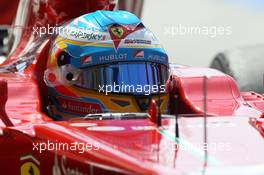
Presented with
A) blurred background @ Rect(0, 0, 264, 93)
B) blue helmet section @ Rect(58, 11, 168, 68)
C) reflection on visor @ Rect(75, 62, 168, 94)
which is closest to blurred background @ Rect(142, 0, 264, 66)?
blurred background @ Rect(0, 0, 264, 93)

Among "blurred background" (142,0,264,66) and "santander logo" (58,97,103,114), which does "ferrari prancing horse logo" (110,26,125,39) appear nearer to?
"santander logo" (58,97,103,114)

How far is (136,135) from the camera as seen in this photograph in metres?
2.60

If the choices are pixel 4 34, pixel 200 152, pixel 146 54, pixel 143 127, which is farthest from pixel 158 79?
pixel 4 34

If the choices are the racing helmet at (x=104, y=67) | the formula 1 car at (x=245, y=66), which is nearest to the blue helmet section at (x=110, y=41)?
the racing helmet at (x=104, y=67)

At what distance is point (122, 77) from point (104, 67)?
9 cm

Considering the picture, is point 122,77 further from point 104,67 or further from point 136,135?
A: point 136,135

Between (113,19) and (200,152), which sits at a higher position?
(113,19)

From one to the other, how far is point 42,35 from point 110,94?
0.98 metres

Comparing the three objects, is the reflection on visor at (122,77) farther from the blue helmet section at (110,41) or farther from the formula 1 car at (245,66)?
the formula 1 car at (245,66)

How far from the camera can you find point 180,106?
360 centimetres

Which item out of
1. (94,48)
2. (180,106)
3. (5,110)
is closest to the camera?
(5,110)

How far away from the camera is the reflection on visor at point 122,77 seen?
3.17 metres

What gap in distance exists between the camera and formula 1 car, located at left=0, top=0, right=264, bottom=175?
7.63 feet

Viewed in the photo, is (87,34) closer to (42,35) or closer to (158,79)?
(158,79)
